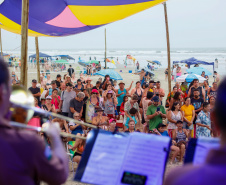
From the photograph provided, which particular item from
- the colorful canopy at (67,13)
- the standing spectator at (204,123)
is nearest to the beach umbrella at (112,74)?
the colorful canopy at (67,13)

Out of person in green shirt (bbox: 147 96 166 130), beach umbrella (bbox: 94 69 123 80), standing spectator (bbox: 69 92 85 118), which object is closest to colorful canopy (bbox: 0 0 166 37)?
standing spectator (bbox: 69 92 85 118)

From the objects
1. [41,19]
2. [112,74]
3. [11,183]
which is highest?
[41,19]

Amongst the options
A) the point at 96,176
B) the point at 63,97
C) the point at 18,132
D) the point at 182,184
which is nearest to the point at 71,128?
the point at 63,97

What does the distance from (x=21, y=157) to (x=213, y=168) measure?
838 mm

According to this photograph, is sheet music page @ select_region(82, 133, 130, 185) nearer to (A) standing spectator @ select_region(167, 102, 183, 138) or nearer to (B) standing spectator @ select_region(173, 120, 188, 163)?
(B) standing spectator @ select_region(173, 120, 188, 163)

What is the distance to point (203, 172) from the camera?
1.06 m

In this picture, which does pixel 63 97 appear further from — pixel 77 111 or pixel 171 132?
pixel 171 132

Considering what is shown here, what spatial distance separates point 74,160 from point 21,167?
4114 millimetres

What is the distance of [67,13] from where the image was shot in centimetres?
766

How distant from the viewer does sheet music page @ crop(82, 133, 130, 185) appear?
197cm

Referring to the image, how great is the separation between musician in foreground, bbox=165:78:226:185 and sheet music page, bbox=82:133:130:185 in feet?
2.78

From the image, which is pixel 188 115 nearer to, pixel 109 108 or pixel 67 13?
pixel 109 108

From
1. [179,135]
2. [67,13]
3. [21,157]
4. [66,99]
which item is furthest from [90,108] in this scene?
[21,157]

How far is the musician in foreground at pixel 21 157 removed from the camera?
1.34 m
